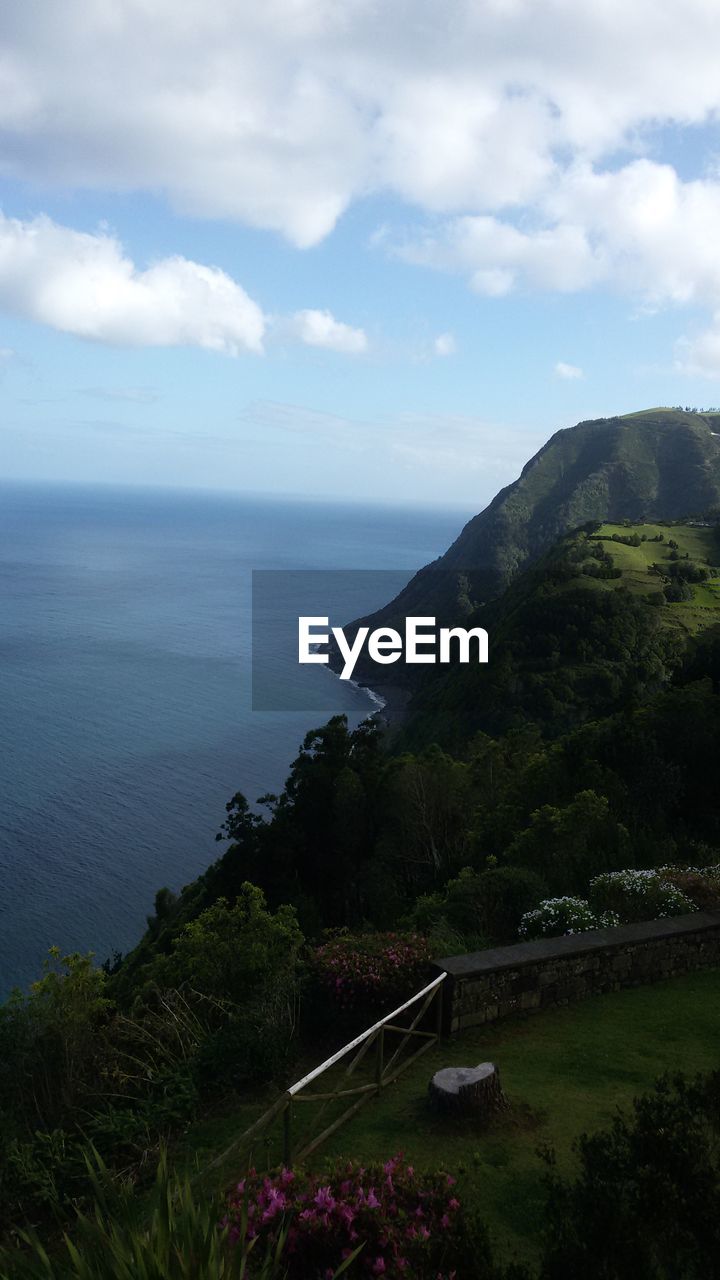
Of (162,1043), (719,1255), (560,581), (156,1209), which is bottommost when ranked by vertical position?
(162,1043)

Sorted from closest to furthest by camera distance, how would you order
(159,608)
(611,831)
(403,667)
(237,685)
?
(611,831), (237,685), (403,667), (159,608)

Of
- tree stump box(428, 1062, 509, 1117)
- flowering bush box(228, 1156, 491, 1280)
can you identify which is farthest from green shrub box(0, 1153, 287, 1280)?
tree stump box(428, 1062, 509, 1117)

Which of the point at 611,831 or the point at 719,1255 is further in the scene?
the point at 611,831

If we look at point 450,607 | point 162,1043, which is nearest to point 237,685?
point 450,607

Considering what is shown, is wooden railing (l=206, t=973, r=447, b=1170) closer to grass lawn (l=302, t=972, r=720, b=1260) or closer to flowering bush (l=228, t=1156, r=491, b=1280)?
grass lawn (l=302, t=972, r=720, b=1260)

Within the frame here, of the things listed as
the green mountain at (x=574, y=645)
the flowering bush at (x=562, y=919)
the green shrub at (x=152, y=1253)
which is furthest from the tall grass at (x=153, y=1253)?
the green mountain at (x=574, y=645)

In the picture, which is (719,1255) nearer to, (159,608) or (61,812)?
(61,812)

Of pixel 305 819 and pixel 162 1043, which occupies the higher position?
pixel 162 1043
